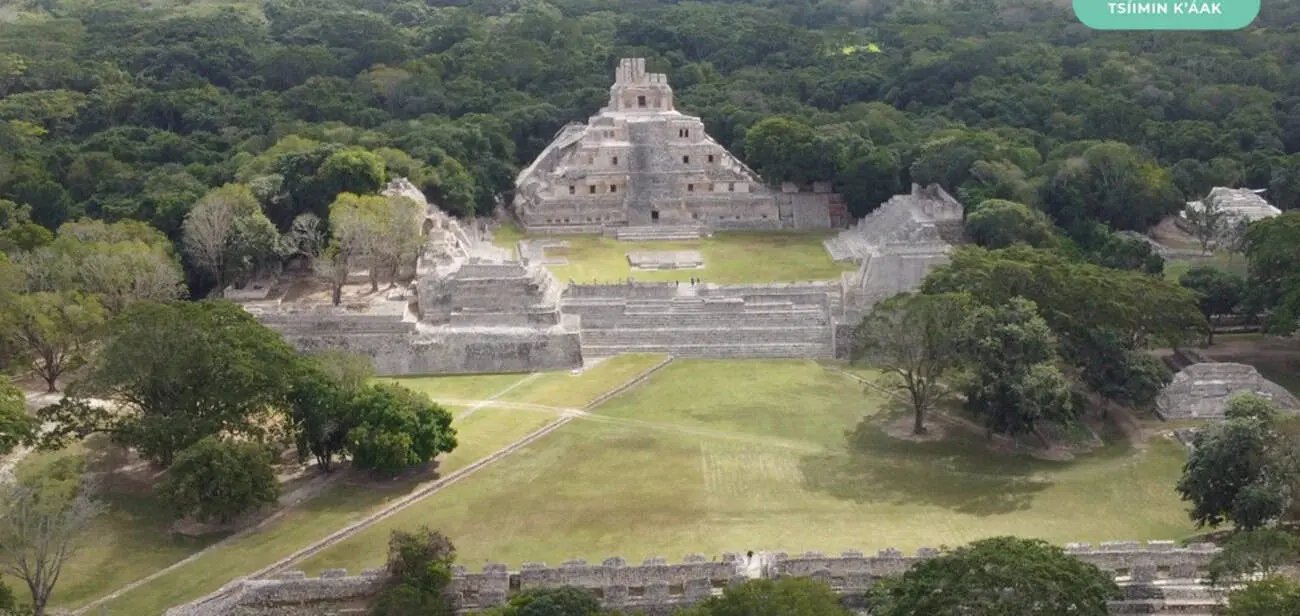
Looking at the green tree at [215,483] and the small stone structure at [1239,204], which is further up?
the small stone structure at [1239,204]

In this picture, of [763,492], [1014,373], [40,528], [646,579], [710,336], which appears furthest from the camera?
[710,336]

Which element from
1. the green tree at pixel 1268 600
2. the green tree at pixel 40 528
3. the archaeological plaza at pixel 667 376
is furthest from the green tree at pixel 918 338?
the green tree at pixel 40 528

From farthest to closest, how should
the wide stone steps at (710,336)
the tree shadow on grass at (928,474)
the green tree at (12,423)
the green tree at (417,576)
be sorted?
the wide stone steps at (710,336), the tree shadow on grass at (928,474), the green tree at (12,423), the green tree at (417,576)

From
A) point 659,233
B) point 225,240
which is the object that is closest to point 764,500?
point 225,240

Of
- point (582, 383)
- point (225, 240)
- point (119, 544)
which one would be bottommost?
point (119, 544)

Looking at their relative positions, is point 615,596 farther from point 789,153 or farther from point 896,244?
point 789,153

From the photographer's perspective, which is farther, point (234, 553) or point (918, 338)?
point (918, 338)

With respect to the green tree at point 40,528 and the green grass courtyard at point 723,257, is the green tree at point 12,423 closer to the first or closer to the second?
the green tree at point 40,528

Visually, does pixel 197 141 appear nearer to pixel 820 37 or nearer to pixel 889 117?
pixel 889 117
